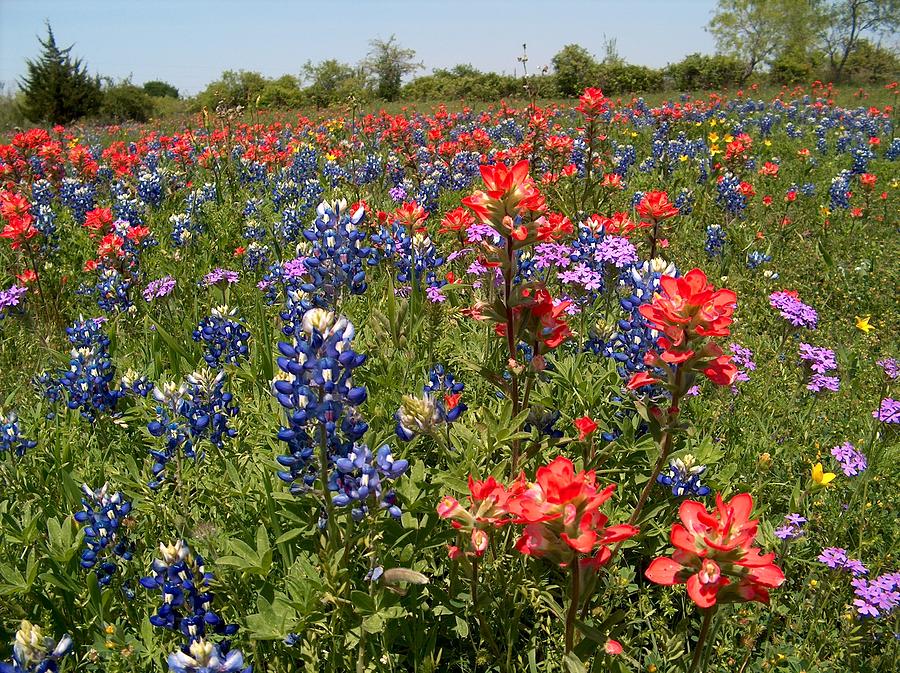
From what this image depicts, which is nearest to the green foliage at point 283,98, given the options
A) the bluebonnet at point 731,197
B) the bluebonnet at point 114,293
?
the bluebonnet at point 731,197

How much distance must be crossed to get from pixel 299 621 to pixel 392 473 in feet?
1.65

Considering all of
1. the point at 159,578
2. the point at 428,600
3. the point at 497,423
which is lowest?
the point at 428,600

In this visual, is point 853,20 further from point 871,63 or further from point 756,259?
point 756,259

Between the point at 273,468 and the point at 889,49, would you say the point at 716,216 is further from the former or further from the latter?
the point at 889,49

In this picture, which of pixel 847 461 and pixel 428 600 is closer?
pixel 428 600

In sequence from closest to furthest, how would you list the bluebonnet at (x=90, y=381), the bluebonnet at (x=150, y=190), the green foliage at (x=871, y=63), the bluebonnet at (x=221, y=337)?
1. the bluebonnet at (x=90, y=381)
2. the bluebonnet at (x=221, y=337)
3. the bluebonnet at (x=150, y=190)
4. the green foliage at (x=871, y=63)

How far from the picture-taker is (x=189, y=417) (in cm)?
231

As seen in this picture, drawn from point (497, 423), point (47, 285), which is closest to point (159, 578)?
point (497, 423)

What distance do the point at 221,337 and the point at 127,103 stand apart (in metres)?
40.0

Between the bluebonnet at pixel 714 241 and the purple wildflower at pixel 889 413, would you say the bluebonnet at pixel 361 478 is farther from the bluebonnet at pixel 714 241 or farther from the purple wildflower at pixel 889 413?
the bluebonnet at pixel 714 241

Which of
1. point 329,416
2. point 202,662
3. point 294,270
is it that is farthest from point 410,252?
point 202,662

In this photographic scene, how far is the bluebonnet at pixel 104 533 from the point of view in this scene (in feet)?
6.36

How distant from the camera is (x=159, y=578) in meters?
1.77

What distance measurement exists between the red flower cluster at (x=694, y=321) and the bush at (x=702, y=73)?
2903 cm
